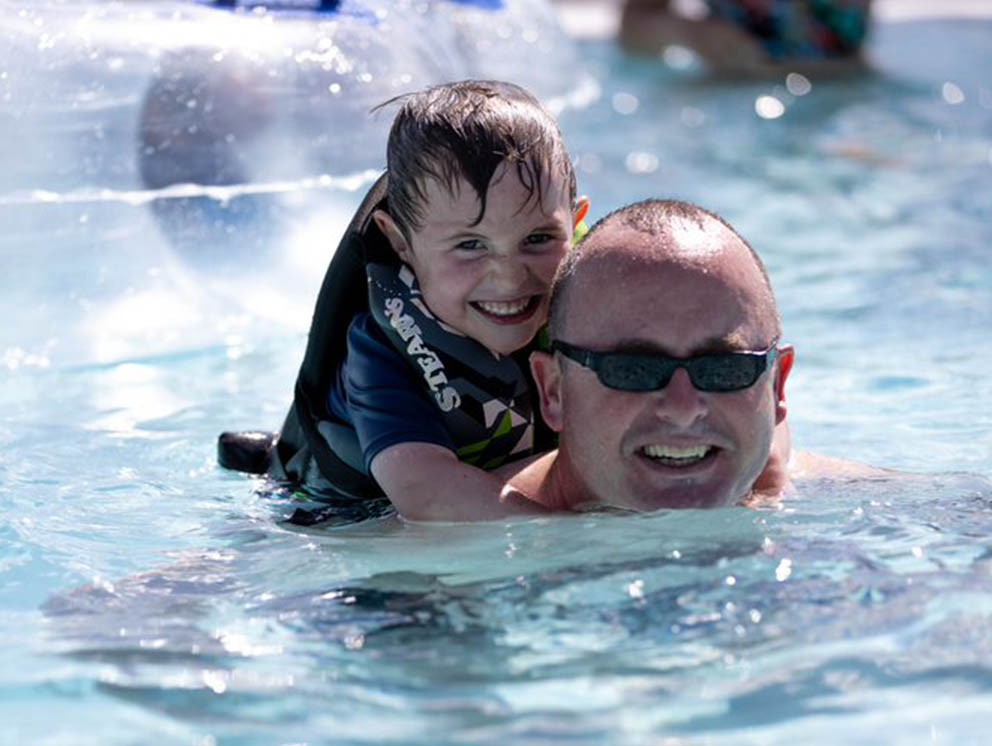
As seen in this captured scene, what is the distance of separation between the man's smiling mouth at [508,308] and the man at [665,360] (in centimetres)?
19

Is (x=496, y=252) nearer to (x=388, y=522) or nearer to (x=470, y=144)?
(x=470, y=144)

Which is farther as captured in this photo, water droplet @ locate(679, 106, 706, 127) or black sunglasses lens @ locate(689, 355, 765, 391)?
water droplet @ locate(679, 106, 706, 127)

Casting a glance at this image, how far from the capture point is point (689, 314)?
3115mm

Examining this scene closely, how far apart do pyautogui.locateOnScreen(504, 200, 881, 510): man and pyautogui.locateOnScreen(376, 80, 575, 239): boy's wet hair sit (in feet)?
0.76

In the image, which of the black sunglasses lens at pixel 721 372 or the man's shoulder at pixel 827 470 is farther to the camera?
the man's shoulder at pixel 827 470

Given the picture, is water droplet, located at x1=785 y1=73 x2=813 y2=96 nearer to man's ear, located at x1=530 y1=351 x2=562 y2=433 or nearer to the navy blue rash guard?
the navy blue rash guard

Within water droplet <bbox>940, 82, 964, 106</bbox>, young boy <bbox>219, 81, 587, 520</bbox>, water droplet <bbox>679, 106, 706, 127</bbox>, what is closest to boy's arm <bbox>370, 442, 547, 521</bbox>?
young boy <bbox>219, 81, 587, 520</bbox>

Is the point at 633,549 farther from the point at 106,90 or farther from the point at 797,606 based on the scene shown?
the point at 106,90

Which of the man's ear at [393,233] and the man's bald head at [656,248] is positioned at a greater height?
the man's bald head at [656,248]

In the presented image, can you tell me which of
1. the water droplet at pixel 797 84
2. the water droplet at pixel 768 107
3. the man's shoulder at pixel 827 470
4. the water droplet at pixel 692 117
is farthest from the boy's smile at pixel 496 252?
the water droplet at pixel 797 84

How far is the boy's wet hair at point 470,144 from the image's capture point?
3377mm

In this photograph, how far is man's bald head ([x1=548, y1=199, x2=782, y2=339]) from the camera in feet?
10.3

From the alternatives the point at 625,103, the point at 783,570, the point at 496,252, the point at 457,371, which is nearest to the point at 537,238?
the point at 496,252

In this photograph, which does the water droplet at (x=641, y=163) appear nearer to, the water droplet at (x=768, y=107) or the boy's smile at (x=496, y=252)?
the water droplet at (x=768, y=107)
